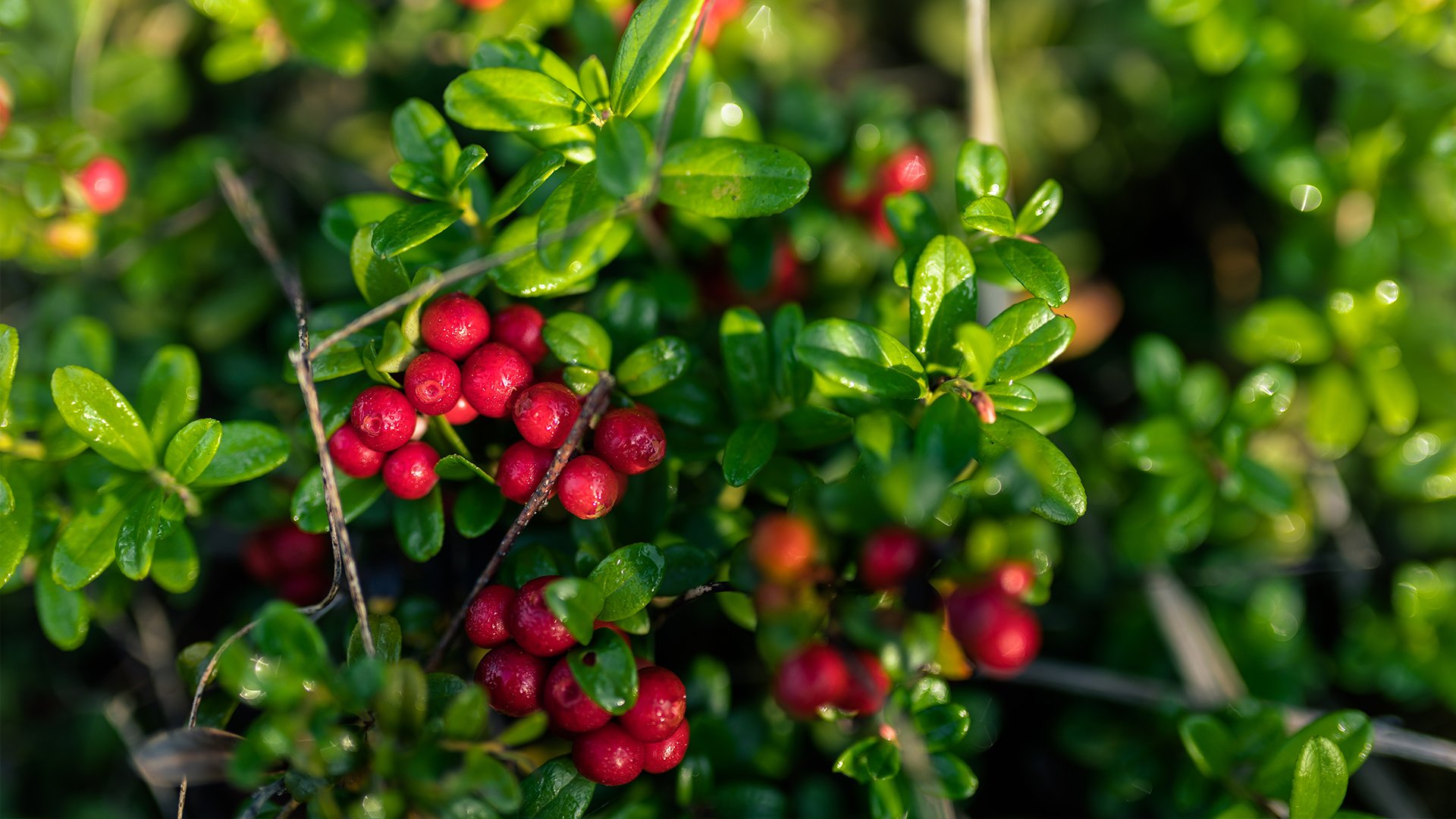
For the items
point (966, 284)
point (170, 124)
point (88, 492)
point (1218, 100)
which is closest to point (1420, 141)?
point (1218, 100)

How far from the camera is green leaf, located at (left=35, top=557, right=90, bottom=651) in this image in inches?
96.3

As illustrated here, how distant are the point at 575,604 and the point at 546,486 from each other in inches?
13.5

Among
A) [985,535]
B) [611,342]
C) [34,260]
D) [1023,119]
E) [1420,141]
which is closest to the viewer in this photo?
[985,535]

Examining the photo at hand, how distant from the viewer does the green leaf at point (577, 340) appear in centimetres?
228

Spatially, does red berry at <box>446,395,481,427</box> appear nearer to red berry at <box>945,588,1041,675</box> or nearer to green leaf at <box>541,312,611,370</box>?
green leaf at <box>541,312,611,370</box>

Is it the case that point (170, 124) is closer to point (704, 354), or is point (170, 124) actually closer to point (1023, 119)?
point (704, 354)

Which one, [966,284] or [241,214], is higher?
[966,284]

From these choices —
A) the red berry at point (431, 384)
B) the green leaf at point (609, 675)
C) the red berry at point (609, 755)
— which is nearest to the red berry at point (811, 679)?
the green leaf at point (609, 675)

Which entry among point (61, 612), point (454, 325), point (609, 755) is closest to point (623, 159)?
point (454, 325)

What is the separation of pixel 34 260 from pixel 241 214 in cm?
71

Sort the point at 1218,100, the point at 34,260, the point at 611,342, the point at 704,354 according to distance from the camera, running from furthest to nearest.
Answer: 1. the point at 1218,100
2. the point at 34,260
3. the point at 704,354
4. the point at 611,342

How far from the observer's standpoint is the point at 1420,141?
11.0ft

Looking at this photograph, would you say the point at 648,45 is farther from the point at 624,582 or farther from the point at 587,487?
the point at 624,582

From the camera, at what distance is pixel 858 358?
88.5 inches
